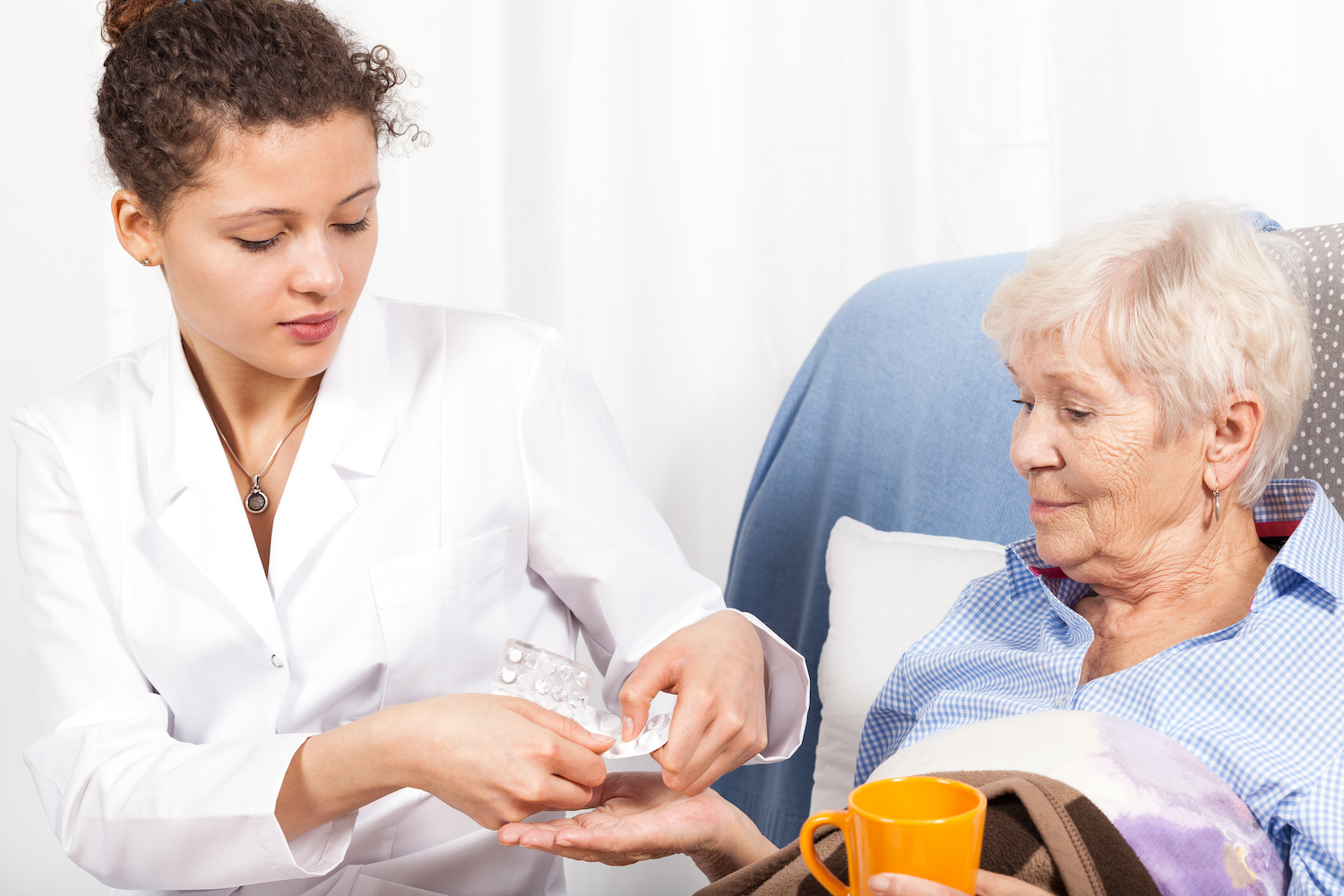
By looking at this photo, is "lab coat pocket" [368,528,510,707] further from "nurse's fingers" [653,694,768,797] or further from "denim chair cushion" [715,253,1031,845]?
"denim chair cushion" [715,253,1031,845]

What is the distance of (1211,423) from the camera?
1.12 m

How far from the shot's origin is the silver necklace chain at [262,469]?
126 centimetres

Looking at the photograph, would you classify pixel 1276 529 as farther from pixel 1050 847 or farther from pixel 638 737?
pixel 638 737

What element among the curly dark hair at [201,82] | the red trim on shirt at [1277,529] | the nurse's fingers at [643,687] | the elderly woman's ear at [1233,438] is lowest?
the nurse's fingers at [643,687]

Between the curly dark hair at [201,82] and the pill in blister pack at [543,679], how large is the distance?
1.80 feet

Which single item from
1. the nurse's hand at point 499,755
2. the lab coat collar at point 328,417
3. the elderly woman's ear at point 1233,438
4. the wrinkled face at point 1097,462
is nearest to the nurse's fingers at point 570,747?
the nurse's hand at point 499,755

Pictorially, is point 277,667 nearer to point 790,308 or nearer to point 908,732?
point 908,732

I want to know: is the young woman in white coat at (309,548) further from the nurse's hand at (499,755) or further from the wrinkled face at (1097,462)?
the wrinkled face at (1097,462)

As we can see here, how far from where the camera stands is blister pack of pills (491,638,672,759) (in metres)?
1.01

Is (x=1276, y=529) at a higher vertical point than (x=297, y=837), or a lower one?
higher

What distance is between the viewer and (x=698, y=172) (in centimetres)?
216

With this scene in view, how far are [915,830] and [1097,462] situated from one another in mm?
595

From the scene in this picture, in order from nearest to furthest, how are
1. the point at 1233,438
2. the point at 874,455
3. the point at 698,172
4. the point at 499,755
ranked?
the point at 499,755
the point at 1233,438
the point at 874,455
the point at 698,172

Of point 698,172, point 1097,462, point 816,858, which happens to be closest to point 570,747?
point 816,858
